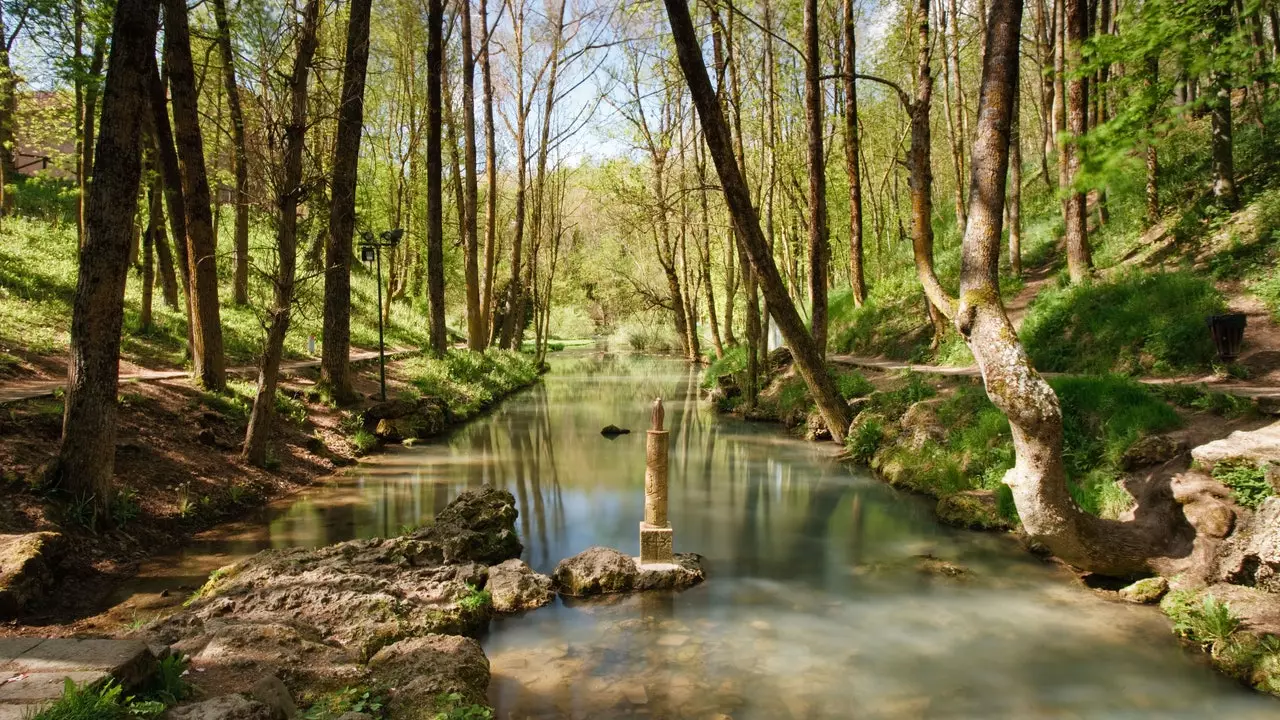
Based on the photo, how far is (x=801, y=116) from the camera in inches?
928

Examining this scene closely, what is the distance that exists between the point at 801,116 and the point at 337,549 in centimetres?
2109

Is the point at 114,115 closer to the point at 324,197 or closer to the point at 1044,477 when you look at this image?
the point at 324,197

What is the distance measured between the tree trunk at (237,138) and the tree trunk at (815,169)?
8419mm

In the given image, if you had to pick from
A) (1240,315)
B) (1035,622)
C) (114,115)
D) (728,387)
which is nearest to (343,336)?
(114,115)

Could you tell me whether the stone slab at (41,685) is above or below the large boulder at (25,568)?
above

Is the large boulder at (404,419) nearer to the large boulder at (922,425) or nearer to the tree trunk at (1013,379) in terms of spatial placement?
the large boulder at (922,425)

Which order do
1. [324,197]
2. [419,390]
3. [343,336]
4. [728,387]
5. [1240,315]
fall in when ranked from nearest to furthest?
[1240,315]
[324,197]
[343,336]
[419,390]
[728,387]

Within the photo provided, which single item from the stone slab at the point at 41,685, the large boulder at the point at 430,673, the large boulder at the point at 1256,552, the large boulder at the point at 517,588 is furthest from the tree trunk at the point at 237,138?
the large boulder at the point at 1256,552

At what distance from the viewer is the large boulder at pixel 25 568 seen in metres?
5.62

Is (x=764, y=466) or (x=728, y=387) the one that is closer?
(x=764, y=466)

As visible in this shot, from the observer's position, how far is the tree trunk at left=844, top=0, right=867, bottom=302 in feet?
51.8

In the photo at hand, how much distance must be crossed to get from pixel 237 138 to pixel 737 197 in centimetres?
769

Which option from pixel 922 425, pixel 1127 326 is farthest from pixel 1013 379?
pixel 1127 326

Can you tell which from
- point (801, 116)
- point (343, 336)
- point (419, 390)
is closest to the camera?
point (343, 336)
